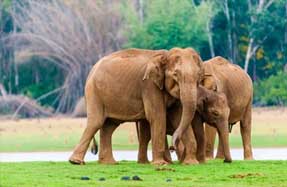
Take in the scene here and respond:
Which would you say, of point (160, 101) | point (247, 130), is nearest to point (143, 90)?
point (160, 101)

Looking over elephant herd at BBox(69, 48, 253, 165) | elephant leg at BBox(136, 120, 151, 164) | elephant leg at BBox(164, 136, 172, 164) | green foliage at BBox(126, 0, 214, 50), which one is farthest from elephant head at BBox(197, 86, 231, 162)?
green foliage at BBox(126, 0, 214, 50)

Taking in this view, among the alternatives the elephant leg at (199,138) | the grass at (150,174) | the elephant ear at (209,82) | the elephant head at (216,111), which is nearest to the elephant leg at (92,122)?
the grass at (150,174)

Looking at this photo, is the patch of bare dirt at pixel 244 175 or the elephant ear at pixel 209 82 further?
the elephant ear at pixel 209 82

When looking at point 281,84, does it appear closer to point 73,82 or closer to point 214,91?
point 73,82

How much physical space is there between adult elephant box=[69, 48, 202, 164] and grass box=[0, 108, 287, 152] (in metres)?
8.75

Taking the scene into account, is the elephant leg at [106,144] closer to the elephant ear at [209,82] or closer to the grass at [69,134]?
the elephant ear at [209,82]

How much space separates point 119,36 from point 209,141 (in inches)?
1045

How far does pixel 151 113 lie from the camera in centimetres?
2002

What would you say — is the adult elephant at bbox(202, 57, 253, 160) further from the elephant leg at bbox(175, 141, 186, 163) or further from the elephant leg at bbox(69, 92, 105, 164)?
the elephant leg at bbox(69, 92, 105, 164)

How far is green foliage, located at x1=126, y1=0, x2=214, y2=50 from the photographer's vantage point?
162ft

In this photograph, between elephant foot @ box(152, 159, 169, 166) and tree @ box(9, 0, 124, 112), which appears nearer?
elephant foot @ box(152, 159, 169, 166)

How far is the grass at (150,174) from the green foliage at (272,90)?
26.4 meters

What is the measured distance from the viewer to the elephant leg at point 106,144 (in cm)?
2102

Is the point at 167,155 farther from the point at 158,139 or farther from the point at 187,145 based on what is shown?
the point at 187,145
